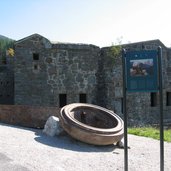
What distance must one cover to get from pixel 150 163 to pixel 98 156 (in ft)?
3.55

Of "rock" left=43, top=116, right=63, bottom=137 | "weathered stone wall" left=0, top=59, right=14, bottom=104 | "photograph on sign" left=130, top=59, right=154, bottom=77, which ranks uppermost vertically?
"photograph on sign" left=130, top=59, right=154, bottom=77

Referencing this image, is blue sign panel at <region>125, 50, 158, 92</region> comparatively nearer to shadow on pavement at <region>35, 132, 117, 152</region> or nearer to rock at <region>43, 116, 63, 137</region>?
shadow on pavement at <region>35, 132, 117, 152</region>

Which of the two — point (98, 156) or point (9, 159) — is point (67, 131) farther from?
point (9, 159)

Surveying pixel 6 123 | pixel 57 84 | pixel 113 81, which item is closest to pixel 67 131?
pixel 6 123

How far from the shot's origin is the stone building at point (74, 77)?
13.9m

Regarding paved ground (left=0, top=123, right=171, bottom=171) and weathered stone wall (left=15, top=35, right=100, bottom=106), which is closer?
paved ground (left=0, top=123, right=171, bottom=171)

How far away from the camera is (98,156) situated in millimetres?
7172

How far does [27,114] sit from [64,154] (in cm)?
334

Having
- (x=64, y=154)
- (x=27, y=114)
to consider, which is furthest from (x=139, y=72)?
(x=27, y=114)

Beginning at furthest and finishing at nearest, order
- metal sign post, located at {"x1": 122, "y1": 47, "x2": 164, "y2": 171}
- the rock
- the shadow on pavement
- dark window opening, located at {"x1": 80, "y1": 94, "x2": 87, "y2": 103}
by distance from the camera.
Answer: dark window opening, located at {"x1": 80, "y1": 94, "x2": 87, "y2": 103}
the rock
the shadow on pavement
metal sign post, located at {"x1": 122, "y1": 47, "x2": 164, "y2": 171}

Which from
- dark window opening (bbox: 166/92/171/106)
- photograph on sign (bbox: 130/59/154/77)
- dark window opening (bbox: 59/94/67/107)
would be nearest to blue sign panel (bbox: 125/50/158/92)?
photograph on sign (bbox: 130/59/154/77)

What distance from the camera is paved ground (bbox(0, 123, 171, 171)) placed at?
5.99 metres

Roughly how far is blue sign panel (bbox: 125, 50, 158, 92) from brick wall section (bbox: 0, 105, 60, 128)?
481 centimetres

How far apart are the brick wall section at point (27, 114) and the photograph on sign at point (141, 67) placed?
484cm
